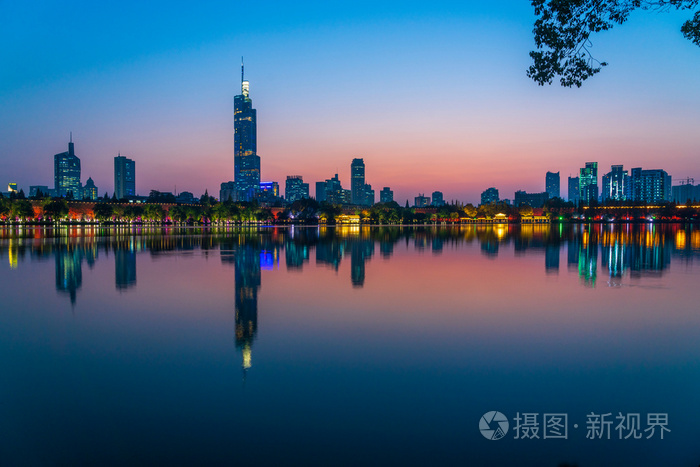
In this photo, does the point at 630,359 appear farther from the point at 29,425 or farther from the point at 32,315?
the point at 32,315

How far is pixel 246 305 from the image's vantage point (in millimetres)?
16016

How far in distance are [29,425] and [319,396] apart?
15.1 ft

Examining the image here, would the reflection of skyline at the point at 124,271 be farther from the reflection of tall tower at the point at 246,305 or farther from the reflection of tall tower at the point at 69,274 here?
the reflection of tall tower at the point at 246,305

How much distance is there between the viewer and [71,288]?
1956 centimetres

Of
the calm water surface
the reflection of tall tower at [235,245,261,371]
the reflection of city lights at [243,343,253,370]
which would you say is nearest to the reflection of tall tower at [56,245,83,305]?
the calm water surface

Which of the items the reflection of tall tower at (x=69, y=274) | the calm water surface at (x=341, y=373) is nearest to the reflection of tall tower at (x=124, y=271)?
the calm water surface at (x=341, y=373)

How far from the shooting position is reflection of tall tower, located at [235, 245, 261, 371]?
37.2 feet

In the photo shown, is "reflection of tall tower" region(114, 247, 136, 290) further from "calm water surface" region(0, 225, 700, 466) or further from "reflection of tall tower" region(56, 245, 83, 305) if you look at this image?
"reflection of tall tower" region(56, 245, 83, 305)

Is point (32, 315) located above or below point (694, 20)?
below

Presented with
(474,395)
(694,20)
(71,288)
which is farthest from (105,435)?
→ (71,288)

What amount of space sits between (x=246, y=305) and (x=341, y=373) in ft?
24.7

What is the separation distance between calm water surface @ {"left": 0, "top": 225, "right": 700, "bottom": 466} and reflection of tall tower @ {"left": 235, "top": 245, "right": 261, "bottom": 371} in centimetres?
9

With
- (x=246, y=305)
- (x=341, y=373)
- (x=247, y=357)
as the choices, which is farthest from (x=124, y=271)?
(x=341, y=373)

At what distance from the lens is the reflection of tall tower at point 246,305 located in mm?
11344
